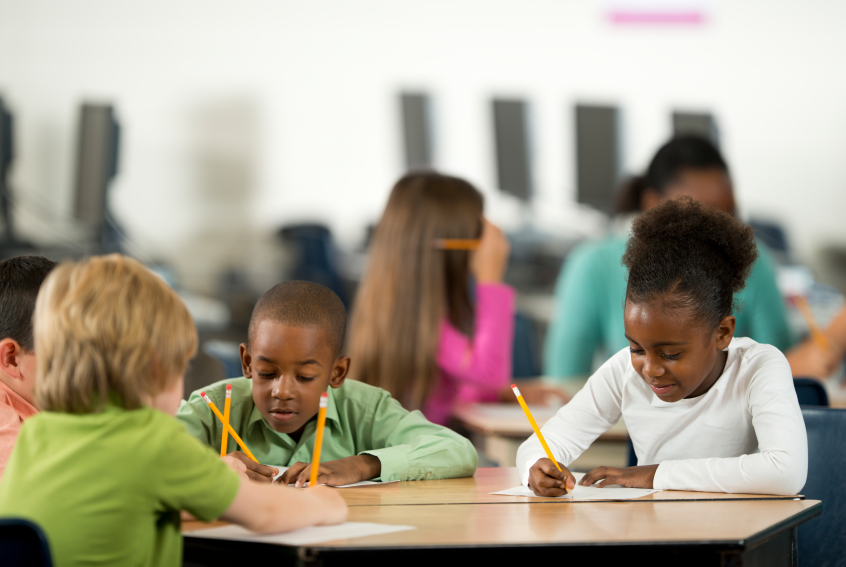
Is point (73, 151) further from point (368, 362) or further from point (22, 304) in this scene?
point (22, 304)

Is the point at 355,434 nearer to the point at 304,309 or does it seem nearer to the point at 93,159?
the point at 304,309

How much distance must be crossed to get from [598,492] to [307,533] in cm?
52

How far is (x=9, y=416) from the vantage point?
54.6 inches

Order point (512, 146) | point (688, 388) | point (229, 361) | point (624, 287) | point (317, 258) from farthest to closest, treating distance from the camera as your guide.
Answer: point (317, 258) → point (512, 146) → point (624, 287) → point (229, 361) → point (688, 388)

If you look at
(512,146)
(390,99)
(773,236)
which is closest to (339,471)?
(512,146)

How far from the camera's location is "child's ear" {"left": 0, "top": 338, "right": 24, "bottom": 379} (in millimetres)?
1440

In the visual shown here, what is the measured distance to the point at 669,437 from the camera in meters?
1.59

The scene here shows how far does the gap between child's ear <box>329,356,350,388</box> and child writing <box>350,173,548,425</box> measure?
77 cm

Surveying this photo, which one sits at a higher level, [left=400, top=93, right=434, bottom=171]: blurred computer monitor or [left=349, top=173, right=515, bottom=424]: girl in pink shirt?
[left=400, top=93, right=434, bottom=171]: blurred computer monitor

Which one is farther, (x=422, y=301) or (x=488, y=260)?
(x=488, y=260)

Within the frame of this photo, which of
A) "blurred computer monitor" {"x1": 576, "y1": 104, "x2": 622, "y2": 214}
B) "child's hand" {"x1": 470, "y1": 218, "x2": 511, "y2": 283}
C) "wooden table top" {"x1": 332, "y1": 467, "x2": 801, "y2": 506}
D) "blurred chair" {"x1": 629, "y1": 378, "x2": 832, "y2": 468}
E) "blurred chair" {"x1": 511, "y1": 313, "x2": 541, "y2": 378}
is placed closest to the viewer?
"wooden table top" {"x1": 332, "y1": 467, "x2": 801, "y2": 506}

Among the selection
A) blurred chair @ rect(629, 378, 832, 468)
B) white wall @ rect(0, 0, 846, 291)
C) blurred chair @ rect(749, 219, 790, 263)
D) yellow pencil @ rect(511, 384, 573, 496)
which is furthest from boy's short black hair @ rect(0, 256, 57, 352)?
blurred chair @ rect(749, 219, 790, 263)

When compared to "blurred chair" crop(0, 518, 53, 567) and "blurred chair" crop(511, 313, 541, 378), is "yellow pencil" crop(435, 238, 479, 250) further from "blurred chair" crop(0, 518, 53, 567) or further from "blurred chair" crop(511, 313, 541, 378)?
"blurred chair" crop(0, 518, 53, 567)

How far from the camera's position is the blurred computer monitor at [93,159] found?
13.3ft
